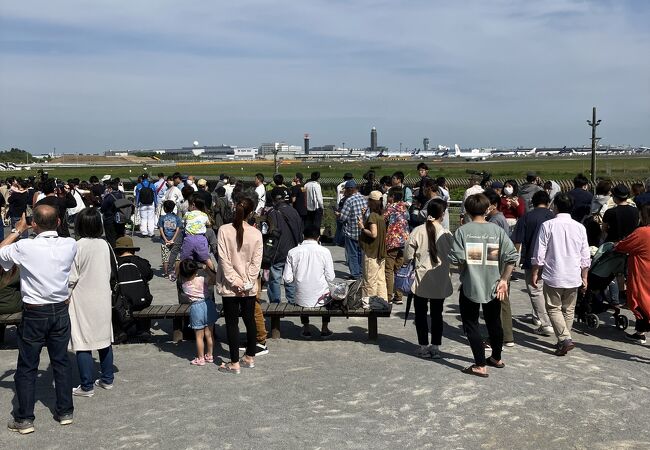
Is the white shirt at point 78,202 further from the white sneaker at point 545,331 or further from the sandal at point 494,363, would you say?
the sandal at point 494,363

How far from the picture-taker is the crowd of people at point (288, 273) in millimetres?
5215

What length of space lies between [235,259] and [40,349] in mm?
1936

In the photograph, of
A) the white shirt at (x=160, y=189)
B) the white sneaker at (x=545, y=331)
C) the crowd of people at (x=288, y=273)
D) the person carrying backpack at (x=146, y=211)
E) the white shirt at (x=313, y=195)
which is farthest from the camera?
the white shirt at (x=160, y=189)

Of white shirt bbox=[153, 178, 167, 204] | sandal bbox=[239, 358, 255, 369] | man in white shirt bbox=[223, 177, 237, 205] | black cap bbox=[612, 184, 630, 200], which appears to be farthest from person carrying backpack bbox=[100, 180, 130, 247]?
black cap bbox=[612, 184, 630, 200]

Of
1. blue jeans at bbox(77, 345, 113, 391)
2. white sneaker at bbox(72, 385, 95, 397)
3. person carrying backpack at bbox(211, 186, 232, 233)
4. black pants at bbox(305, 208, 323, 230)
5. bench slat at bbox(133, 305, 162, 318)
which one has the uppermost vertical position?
person carrying backpack at bbox(211, 186, 232, 233)

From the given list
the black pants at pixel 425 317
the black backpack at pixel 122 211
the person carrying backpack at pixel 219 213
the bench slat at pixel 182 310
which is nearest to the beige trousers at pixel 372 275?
the black pants at pixel 425 317

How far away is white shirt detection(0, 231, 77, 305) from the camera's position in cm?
508

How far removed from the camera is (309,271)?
7469 millimetres

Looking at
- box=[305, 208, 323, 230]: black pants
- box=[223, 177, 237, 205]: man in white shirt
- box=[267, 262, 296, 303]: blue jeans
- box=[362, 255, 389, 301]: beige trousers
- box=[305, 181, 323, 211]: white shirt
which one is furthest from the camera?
box=[223, 177, 237, 205]: man in white shirt

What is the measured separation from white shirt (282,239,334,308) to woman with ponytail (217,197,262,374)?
106 cm

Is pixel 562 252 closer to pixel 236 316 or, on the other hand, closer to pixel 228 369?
pixel 236 316

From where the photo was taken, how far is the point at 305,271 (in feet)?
24.5

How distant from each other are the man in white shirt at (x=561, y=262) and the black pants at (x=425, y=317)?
129 centimetres

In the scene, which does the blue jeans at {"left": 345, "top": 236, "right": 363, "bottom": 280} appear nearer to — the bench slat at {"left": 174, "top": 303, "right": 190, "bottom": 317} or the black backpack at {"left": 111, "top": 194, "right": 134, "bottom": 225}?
the bench slat at {"left": 174, "top": 303, "right": 190, "bottom": 317}
